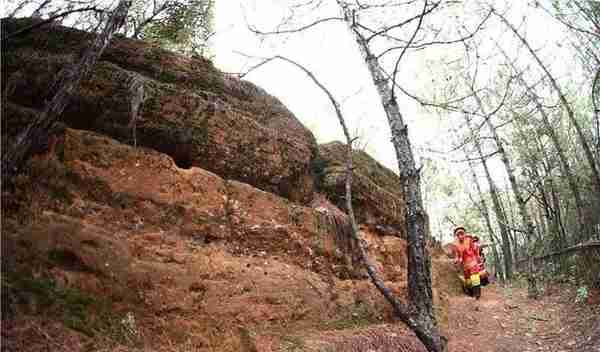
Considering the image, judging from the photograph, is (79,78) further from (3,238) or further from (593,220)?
(593,220)

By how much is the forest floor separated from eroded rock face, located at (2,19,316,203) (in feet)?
13.5

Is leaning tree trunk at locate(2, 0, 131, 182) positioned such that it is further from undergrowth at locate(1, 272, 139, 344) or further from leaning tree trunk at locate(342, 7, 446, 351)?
leaning tree trunk at locate(342, 7, 446, 351)

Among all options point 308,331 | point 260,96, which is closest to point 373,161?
point 260,96

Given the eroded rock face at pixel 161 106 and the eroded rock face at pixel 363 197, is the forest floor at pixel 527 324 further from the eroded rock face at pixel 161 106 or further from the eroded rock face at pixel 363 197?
the eroded rock face at pixel 161 106

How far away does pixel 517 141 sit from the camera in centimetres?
1498

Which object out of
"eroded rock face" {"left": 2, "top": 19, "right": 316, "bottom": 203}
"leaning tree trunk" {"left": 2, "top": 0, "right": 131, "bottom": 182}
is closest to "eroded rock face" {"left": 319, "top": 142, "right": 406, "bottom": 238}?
"eroded rock face" {"left": 2, "top": 19, "right": 316, "bottom": 203}

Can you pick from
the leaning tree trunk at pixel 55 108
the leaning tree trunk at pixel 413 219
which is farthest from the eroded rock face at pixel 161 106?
the leaning tree trunk at pixel 413 219

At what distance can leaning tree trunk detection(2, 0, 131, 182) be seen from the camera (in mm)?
3851

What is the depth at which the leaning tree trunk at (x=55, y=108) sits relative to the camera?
12.6 feet

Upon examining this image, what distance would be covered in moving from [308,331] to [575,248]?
6.49m

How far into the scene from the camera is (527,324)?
7.84 m

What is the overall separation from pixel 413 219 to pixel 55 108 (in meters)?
4.39

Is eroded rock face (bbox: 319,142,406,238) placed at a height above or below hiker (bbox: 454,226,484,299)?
above

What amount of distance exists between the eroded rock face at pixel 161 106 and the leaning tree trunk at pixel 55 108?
1.21 metres
